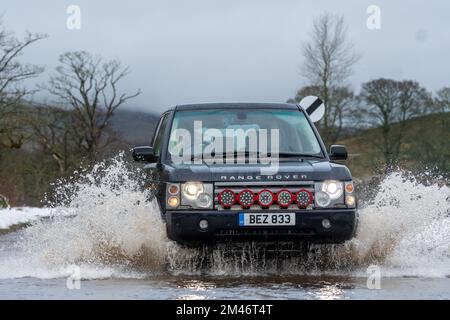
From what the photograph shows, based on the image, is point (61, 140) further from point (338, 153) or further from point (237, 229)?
point (237, 229)

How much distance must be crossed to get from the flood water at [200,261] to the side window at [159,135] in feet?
1.52

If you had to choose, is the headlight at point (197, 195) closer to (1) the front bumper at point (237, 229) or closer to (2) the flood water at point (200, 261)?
(1) the front bumper at point (237, 229)

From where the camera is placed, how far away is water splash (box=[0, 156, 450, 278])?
1009 cm

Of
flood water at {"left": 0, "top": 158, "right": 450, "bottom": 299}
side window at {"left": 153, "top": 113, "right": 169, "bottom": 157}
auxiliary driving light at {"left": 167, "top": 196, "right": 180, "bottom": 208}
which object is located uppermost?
side window at {"left": 153, "top": 113, "right": 169, "bottom": 157}

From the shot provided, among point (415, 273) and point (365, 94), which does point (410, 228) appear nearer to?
point (415, 273)

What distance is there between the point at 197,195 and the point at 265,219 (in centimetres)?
73

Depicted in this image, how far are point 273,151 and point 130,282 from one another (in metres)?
2.43

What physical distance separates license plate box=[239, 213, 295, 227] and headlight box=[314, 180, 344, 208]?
382 millimetres

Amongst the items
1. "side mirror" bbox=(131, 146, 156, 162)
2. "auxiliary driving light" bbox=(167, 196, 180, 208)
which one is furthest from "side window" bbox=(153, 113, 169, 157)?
"auxiliary driving light" bbox=(167, 196, 180, 208)

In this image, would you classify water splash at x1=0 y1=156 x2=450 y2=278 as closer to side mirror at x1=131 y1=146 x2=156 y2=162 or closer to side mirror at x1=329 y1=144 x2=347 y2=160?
side mirror at x1=131 y1=146 x2=156 y2=162

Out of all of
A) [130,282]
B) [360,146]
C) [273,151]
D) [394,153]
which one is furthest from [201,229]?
[360,146]

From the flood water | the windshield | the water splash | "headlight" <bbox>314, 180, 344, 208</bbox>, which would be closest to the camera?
the flood water

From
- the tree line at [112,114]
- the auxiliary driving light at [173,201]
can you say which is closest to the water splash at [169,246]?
the auxiliary driving light at [173,201]

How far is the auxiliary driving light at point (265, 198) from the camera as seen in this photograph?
948 centimetres
